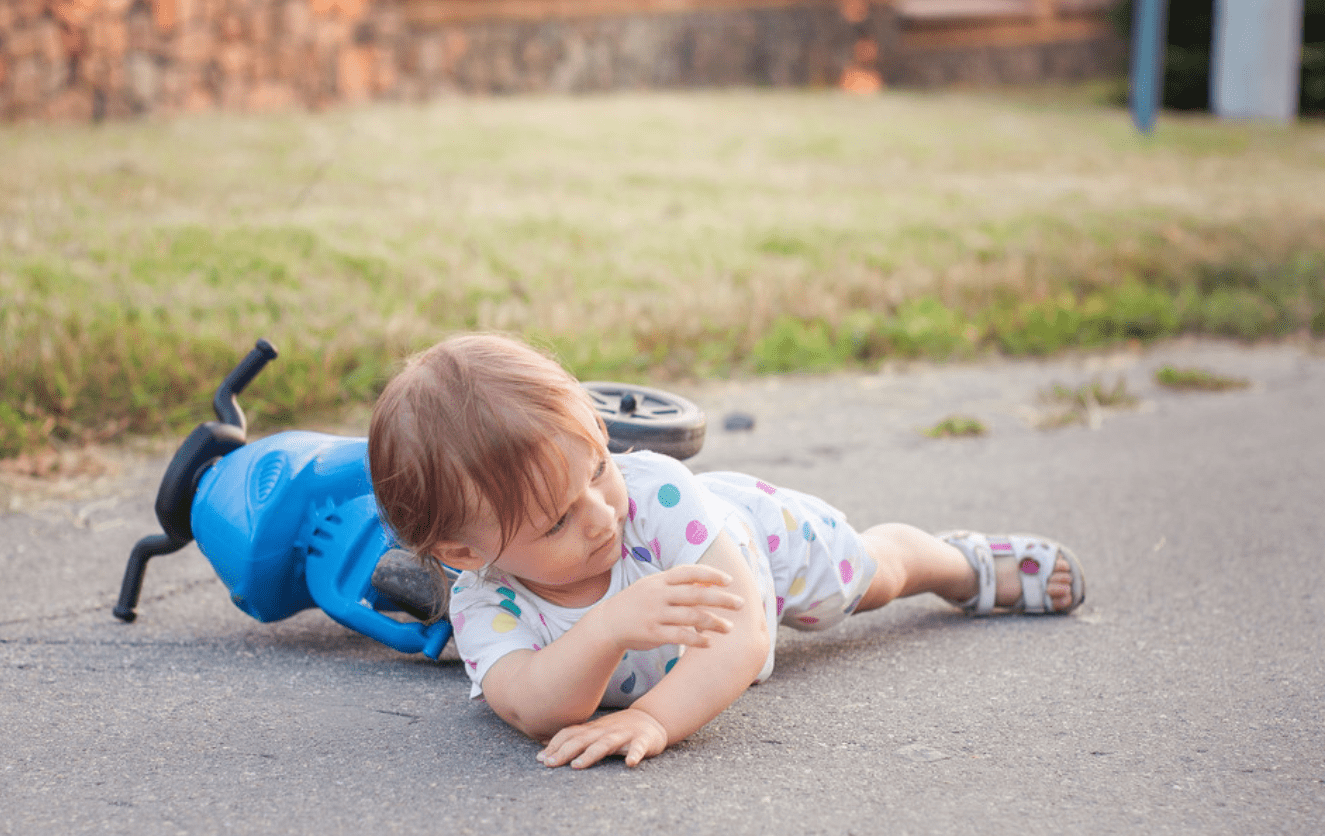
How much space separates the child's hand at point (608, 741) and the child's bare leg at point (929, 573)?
0.63 metres

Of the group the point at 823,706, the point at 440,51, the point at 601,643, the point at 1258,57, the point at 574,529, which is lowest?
the point at 823,706

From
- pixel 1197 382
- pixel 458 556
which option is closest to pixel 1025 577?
pixel 458 556

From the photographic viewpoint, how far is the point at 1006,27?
1318 cm

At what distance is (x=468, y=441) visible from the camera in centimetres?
152

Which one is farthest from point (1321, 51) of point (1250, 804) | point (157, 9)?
point (1250, 804)

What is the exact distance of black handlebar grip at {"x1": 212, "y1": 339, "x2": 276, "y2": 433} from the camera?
2.07m

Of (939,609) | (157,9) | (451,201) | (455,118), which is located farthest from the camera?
(455,118)

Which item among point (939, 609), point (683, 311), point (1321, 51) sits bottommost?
point (939, 609)

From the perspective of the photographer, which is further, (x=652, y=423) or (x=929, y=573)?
(x=929, y=573)

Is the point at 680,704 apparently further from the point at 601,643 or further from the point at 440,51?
the point at 440,51

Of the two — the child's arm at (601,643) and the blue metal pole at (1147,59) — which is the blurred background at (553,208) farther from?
the child's arm at (601,643)

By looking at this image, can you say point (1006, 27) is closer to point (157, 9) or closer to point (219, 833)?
point (157, 9)

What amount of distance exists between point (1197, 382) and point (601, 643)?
9.35 feet

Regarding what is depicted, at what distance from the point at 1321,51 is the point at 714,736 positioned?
1045 cm
